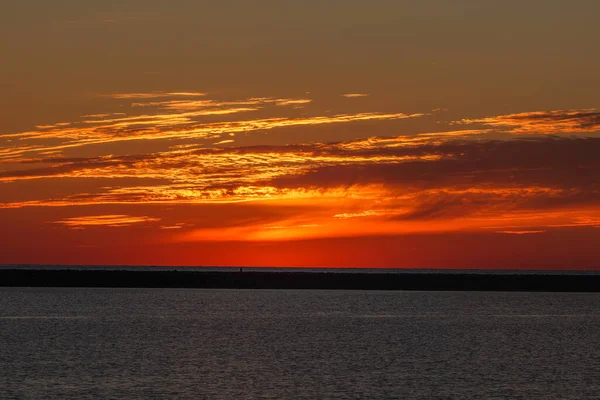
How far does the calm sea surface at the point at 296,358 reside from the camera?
47.3 meters

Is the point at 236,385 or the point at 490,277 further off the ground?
the point at 236,385

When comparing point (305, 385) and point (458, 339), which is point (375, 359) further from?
point (458, 339)

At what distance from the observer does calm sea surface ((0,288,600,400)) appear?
47.3m

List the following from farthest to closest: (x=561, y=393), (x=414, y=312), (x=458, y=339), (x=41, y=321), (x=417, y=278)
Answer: (x=417, y=278)
(x=414, y=312)
(x=41, y=321)
(x=458, y=339)
(x=561, y=393)

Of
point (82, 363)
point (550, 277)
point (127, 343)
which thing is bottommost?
point (550, 277)

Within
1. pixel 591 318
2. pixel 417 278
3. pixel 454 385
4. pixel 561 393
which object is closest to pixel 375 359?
pixel 454 385

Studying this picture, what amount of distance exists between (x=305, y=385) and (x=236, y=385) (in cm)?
323

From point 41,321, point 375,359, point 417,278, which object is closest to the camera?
point 375,359

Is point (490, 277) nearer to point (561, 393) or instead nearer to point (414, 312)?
point (414, 312)

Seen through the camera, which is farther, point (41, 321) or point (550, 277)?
point (550, 277)

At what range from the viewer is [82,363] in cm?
5756

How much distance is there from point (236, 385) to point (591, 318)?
7657cm

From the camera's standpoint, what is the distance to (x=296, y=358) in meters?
62.3

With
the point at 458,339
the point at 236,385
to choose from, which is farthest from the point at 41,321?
the point at 236,385
